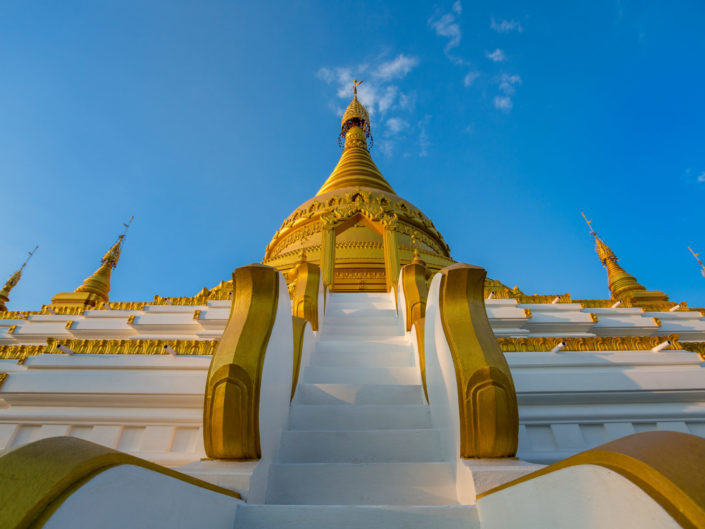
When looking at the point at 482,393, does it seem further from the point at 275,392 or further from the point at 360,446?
the point at 275,392

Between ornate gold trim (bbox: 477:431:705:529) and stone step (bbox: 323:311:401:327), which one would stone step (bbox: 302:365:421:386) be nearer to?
stone step (bbox: 323:311:401:327)

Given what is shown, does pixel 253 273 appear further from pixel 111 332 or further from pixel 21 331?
pixel 21 331

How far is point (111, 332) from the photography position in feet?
14.5

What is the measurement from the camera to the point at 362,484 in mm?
1717

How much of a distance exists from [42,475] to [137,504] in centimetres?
32

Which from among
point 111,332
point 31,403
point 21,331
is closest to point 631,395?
point 31,403

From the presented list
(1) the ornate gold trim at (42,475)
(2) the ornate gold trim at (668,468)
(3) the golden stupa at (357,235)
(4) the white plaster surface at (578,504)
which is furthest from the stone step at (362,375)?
(3) the golden stupa at (357,235)

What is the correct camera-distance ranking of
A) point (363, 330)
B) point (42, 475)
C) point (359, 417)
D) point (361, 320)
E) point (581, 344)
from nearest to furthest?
point (42, 475)
point (359, 417)
point (581, 344)
point (363, 330)
point (361, 320)

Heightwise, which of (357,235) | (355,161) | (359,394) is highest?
(355,161)

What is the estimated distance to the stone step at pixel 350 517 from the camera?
131 cm

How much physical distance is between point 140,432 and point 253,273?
134cm

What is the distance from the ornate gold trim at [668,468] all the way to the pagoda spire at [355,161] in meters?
14.1

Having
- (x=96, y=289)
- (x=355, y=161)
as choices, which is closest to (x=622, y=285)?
(x=355, y=161)

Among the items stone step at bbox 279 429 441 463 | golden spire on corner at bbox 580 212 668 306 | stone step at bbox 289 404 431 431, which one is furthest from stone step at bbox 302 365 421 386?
golden spire on corner at bbox 580 212 668 306
